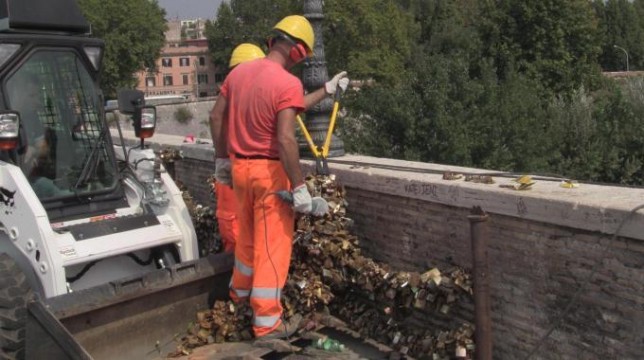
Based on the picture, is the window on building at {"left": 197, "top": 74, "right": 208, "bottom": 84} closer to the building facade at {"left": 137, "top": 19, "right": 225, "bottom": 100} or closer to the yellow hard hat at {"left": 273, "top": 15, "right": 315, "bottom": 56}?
the building facade at {"left": 137, "top": 19, "right": 225, "bottom": 100}

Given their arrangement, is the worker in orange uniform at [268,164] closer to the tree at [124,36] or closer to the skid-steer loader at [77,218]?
the skid-steer loader at [77,218]

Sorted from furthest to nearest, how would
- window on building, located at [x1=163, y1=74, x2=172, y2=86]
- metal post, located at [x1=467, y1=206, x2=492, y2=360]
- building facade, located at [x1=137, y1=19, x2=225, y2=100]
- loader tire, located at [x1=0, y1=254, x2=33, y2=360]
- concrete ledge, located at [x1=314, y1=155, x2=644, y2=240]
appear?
window on building, located at [x1=163, y1=74, x2=172, y2=86]
building facade, located at [x1=137, y1=19, x2=225, y2=100]
loader tire, located at [x1=0, y1=254, x2=33, y2=360]
metal post, located at [x1=467, y1=206, x2=492, y2=360]
concrete ledge, located at [x1=314, y1=155, x2=644, y2=240]

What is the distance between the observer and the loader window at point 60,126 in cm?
565

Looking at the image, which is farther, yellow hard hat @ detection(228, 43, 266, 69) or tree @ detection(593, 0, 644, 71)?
tree @ detection(593, 0, 644, 71)

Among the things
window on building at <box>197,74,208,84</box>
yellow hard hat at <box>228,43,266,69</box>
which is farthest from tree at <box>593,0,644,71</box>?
yellow hard hat at <box>228,43,266,69</box>

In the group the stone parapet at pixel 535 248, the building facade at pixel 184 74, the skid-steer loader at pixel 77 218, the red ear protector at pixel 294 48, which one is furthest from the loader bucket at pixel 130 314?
the building facade at pixel 184 74

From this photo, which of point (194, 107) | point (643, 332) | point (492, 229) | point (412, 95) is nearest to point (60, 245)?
point (492, 229)

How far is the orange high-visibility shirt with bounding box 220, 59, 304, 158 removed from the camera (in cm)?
507

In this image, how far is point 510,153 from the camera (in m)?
12.7

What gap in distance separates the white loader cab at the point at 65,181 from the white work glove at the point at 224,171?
551mm

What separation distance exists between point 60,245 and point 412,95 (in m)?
8.37

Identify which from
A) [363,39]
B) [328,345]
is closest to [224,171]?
[328,345]

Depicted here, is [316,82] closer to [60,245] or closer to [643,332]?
[60,245]

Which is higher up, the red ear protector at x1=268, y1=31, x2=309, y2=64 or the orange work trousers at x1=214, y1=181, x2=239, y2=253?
the red ear protector at x1=268, y1=31, x2=309, y2=64
